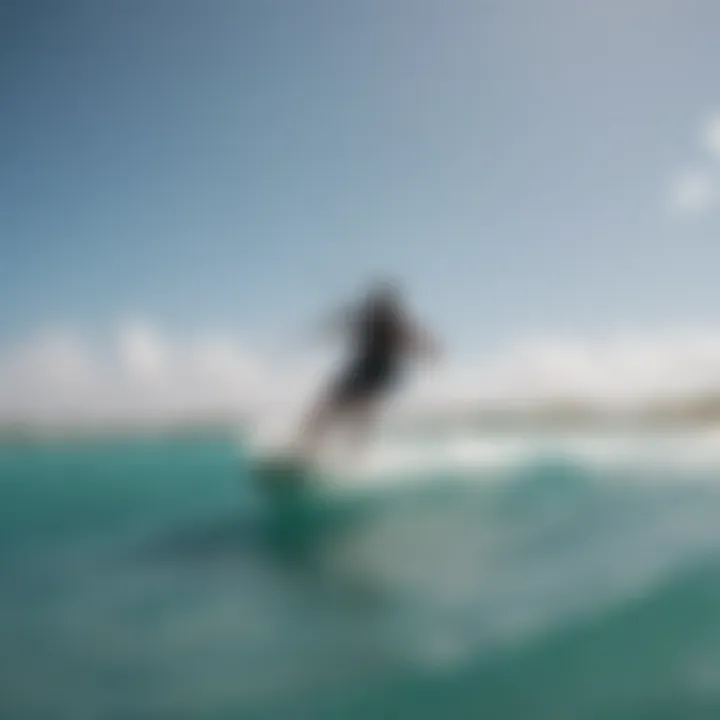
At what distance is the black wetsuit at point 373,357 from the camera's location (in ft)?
12.0

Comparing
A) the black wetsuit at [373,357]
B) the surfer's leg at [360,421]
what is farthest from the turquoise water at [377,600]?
the black wetsuit at [373,357]

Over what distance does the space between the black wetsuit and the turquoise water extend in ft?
2.14

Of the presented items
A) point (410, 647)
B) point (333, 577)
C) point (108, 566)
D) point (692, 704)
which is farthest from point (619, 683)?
point (108, 566)

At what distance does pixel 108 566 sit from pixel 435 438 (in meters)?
2.28

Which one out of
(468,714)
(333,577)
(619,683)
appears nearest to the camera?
(468,714)

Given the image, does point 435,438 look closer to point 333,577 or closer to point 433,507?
point 433,507

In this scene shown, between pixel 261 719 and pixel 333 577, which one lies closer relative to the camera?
pixel 261 719

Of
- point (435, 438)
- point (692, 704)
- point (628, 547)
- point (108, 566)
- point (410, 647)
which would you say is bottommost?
point (692, 704)

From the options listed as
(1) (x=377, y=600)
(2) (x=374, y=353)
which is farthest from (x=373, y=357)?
(1) (x=377, y=600)

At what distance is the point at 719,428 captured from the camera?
398 centimetres

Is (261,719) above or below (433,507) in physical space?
below

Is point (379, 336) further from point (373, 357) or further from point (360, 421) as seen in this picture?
point (360, 421)

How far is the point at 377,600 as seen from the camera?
2.75 meters

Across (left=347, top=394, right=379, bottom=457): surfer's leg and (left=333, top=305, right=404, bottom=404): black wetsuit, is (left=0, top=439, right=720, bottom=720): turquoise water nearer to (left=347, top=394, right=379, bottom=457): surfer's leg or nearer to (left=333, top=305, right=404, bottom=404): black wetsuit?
(left=347, top=394, right=379, bottom=457): surfer's leg
